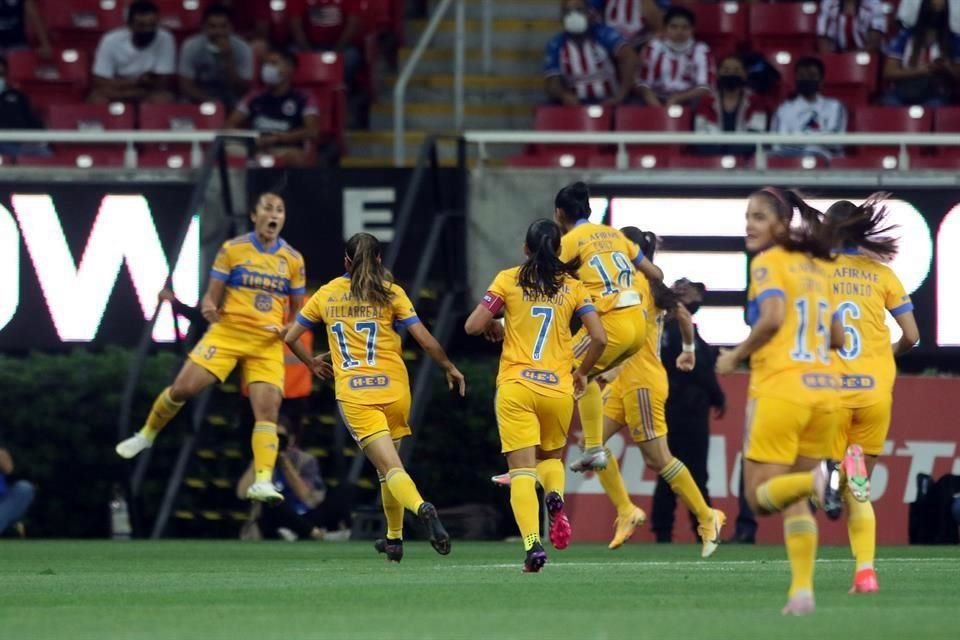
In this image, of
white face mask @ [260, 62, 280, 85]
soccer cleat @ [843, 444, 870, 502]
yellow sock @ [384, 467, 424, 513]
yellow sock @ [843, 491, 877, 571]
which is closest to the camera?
yellow sock @ [843, 491, 877, 571]

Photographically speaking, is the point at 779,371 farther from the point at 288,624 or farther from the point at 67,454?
the point at 67,454

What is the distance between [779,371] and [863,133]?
1107 centimetres

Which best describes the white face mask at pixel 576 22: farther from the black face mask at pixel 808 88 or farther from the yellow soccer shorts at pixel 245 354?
the yellow soccer shorts at pixel 245 354

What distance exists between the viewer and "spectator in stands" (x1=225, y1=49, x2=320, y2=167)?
20.7m

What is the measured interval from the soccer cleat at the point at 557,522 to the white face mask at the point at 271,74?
9162 millimetres

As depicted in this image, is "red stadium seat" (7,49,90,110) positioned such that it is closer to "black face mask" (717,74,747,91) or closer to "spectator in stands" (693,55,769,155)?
"spectator in stands" (693,55,769,155)

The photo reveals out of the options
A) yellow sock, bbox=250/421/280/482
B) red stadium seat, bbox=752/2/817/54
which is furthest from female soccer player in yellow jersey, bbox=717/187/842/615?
red stadium seat, bbox=752/2/817/54

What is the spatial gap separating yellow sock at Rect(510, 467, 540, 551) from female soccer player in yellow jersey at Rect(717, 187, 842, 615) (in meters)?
2.66

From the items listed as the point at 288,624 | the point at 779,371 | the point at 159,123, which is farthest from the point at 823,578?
the point at 159,123

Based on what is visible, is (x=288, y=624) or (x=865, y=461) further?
(x=865, y=461)

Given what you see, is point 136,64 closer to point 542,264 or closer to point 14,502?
point 14,502

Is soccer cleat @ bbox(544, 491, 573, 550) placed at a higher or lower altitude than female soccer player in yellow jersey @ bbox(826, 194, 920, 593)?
lower

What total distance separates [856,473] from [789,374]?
5.32 feet

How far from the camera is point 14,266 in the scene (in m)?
19.4
